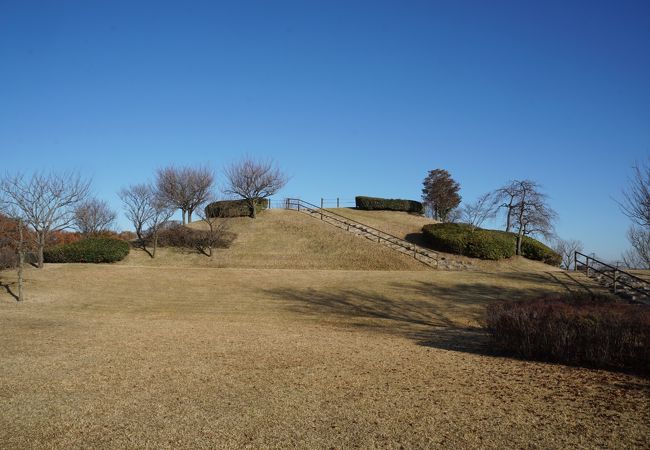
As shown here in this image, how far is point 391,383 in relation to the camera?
7582 millimetres

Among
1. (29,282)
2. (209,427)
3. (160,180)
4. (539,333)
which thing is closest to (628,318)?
(539,333)

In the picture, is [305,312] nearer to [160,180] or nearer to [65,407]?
[65,407]

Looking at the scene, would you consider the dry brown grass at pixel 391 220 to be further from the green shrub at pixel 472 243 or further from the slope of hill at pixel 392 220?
the green shrub at pixel 472 243

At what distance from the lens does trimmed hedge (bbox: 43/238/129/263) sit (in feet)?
93.6

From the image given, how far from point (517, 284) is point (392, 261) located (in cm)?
860

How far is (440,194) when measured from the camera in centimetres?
5956

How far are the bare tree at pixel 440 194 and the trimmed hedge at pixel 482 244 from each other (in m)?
24.1

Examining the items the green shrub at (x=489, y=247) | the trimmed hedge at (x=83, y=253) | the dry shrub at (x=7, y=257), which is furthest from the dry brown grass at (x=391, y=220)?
the dry shrub at (x=7, y=257)

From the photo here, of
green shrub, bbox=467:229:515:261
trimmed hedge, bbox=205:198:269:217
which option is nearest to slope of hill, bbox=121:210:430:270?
trimmed hedge, bbox=205:198:269:217

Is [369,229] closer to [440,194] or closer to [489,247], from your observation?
[489,247]

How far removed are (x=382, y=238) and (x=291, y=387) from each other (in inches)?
1026

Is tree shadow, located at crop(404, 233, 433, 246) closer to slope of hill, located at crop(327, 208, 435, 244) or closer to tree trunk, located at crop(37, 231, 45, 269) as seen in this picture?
slope of hill, located at crop(327, 208, 435, 244)

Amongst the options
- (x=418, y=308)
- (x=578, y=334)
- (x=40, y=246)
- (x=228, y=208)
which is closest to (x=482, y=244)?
(x=418, y=308)

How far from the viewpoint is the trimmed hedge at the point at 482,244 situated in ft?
98.1
